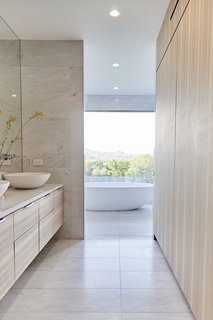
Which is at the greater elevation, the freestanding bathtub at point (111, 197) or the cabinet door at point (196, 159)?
the cabinet door at point (196, 159)

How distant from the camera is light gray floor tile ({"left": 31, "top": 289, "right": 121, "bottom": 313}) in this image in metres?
1.93

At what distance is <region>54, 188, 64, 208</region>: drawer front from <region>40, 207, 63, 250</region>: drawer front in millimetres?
67

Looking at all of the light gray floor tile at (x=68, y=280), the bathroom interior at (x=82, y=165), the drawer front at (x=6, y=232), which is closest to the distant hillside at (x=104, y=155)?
the bathroom interior at (x=82, y=165)

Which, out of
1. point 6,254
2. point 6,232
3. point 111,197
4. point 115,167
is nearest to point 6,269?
point 6,254

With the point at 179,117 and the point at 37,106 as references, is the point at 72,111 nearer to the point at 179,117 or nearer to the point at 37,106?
the point at 37,106

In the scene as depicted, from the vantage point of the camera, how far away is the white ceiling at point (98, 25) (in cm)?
267

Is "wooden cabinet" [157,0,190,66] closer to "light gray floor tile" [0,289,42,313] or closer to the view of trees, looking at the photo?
"light gray floor tile" [0,289,42,313]

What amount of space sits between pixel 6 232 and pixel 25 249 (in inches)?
17.9

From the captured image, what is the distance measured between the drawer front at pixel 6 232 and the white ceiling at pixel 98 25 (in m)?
2.32

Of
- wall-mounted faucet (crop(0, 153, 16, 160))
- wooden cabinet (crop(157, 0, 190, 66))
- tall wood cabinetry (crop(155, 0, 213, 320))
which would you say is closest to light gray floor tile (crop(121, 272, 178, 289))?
tall wood cabinetry (crop(155, 0, 213, 320))

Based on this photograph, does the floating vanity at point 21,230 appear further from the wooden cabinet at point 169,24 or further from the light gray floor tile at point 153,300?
the wooden cabinet at point 169,24

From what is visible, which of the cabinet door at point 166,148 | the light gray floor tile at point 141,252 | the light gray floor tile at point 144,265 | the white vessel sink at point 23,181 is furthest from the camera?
the light gray floor tile at point 141,252

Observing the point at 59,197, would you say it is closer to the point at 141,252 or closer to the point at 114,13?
the point at 141,252

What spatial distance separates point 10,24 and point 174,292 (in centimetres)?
357
